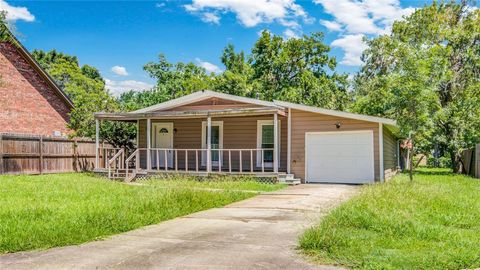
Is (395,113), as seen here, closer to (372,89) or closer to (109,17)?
(372,89)

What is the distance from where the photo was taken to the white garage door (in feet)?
52.6

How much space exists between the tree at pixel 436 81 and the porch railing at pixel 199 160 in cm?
654

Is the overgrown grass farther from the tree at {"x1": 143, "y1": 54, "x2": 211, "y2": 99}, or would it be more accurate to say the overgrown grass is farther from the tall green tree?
the tree at {"x1": 143, "y1": 54, "x2": 211, "y2": 99}

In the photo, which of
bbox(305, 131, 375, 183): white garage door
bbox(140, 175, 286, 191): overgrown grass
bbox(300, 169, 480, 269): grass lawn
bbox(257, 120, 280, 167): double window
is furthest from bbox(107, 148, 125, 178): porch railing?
bbox(300, 169, 480, 269): grass lawn

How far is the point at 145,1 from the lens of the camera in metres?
22.0

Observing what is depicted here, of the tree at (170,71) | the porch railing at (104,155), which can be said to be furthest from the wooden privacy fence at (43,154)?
the tree at (170,71)

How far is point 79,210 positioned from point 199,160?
10759mm

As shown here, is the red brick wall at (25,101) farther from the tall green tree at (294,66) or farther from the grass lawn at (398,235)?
the grass lawn at (398,235)

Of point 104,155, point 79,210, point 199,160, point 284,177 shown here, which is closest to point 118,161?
point 104,155

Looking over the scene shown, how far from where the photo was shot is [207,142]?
17.6 m

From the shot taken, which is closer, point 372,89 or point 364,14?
point 372,89

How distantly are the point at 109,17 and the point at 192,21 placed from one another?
5.65 meters

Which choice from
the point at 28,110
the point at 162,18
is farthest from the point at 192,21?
the point at 28,110

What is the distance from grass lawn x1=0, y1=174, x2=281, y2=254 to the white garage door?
5299mm
